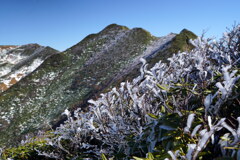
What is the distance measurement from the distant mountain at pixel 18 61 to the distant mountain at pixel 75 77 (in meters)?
17.6

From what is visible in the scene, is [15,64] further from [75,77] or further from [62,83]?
[75,77]

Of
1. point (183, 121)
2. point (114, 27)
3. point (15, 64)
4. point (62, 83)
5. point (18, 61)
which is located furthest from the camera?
point (18, 61)

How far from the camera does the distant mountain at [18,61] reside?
1892 inches

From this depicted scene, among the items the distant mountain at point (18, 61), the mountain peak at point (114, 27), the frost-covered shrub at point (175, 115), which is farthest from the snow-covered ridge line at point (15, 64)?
the frost-covered shrub at point (175, 115)

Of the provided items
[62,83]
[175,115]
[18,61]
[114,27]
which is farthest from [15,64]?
[175,115]

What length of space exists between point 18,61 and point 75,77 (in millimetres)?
44247

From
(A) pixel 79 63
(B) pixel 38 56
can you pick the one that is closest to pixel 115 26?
(A) pixel 79 63

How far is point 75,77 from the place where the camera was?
30.1 m

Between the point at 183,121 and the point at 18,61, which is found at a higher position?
the point at 18,61

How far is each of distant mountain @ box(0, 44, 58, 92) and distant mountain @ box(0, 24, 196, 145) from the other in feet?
57.7

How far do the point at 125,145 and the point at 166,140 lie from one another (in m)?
0.61

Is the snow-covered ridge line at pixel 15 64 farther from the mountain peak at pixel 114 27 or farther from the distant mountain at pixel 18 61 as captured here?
the mountain peak at pixel 114 27

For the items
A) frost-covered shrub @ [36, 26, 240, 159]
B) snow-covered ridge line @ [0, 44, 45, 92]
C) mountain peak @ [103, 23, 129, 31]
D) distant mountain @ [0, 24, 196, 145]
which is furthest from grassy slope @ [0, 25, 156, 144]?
frost-covered shrub @ [36, 26, 240, 159]

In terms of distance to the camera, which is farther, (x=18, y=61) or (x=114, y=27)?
(x=18, y=61)
